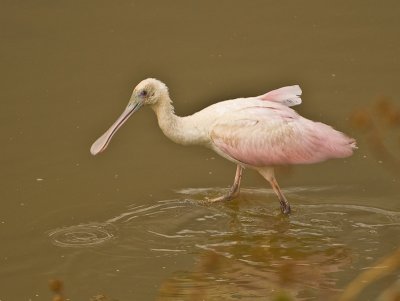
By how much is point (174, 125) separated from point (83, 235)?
901 mm

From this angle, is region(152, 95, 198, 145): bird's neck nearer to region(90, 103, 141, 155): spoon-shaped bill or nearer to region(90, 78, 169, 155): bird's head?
region(90, 78, 169, 155): bird's head

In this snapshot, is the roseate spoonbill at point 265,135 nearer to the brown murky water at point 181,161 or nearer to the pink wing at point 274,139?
the pink wing at point 274,139

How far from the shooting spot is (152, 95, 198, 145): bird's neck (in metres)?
6.50

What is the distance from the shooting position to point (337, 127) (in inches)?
309

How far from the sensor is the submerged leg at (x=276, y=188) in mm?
6449

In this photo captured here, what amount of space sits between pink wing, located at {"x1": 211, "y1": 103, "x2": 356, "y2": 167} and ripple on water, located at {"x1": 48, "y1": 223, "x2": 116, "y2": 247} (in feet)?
2.81

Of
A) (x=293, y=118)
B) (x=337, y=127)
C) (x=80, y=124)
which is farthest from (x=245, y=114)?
(x=80, y=124)

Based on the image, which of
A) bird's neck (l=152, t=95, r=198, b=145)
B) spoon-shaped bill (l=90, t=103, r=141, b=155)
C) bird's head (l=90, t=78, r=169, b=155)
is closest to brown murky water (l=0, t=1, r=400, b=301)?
spoon-shaped bill (l=90, t=103, r=141, b=155)

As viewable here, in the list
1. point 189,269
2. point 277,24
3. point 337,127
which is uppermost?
point 277,24

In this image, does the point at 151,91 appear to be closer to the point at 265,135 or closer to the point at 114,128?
the point at 114,128

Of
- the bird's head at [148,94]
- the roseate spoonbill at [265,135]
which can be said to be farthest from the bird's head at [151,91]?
the roseate spoonbill at [265,135]

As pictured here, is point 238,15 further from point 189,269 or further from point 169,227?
point 189,269

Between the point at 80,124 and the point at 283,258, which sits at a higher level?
the point at 80,124

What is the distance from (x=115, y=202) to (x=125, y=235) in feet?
1.93
